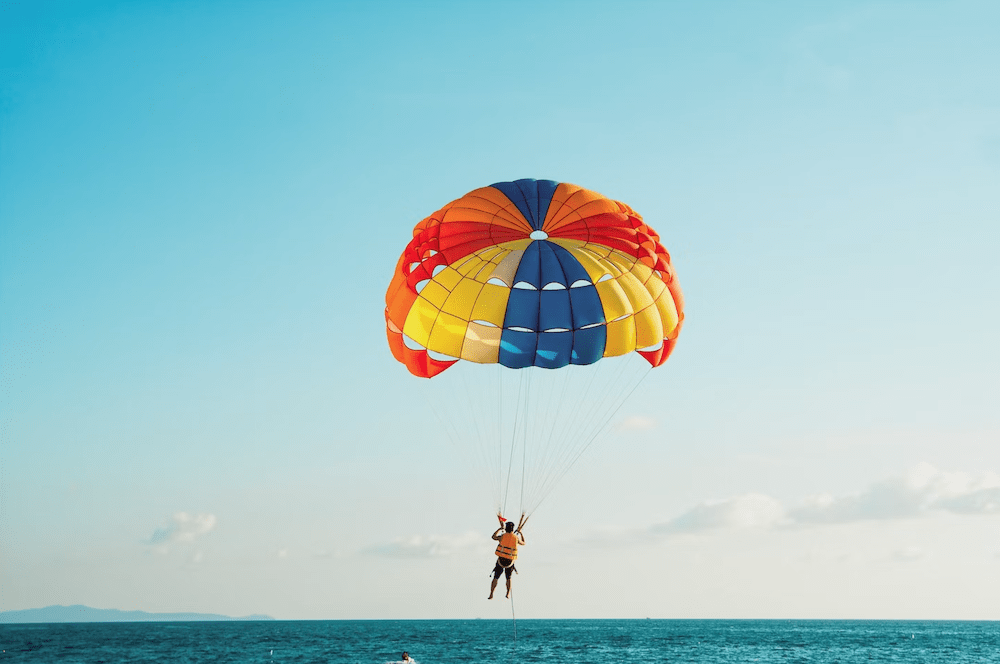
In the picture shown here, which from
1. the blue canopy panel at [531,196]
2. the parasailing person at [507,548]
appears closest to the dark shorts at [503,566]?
the parasailing person at [507,548]

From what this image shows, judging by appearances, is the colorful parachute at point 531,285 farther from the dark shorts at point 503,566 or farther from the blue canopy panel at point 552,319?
the dark shorts at point 503,566

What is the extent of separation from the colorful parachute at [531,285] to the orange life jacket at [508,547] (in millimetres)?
3146

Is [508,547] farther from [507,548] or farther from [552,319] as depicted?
[552,319]

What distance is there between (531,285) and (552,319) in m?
0.73

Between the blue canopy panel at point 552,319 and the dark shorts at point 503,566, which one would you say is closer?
the dark shorts at point 503,566

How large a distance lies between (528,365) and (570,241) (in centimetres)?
252

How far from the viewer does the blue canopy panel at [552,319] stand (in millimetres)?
16312

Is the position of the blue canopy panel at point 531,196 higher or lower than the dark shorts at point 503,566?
higher

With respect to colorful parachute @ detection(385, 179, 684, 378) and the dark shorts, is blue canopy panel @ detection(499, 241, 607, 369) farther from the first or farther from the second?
the dark shorts

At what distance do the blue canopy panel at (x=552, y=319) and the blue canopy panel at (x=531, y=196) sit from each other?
32.5 inches

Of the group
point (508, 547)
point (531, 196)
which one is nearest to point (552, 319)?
point (531, 196)

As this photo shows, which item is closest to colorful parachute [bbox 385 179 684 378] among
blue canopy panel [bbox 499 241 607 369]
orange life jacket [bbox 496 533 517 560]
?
blue canopy panel [bbox 499 241 607 369]

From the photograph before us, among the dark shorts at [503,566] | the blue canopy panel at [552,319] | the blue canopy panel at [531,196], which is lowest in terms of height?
the dark shorts at [503,566]

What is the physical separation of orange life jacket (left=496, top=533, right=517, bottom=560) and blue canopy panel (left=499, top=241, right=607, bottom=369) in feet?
10.3
